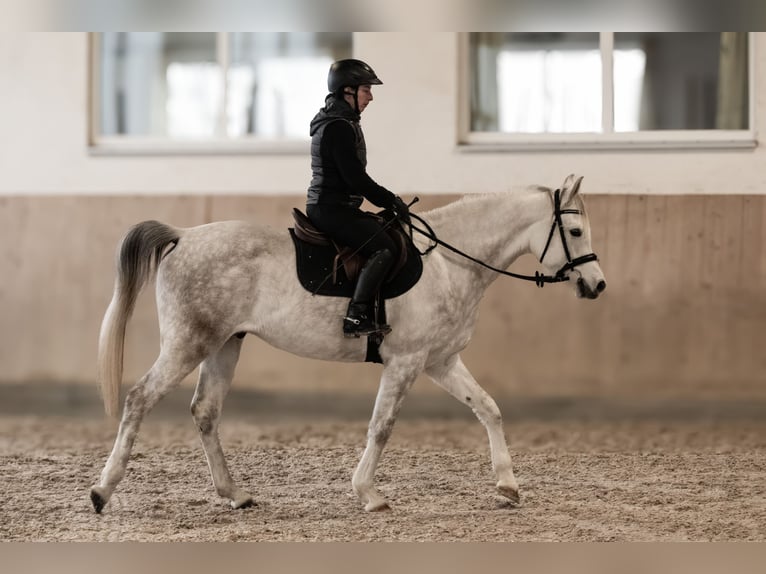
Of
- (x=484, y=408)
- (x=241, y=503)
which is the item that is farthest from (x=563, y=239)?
(x=241, y=503)

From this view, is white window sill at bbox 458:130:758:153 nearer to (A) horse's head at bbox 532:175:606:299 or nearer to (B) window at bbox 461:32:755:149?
(B) window at bbox 461:32:755:149

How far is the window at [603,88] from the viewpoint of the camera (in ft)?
28.1

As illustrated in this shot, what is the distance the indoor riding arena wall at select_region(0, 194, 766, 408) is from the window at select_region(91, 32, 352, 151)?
788mm

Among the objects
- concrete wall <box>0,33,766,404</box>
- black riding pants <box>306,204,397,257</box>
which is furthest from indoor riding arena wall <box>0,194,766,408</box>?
black riding pants <box>306,204,397,257</box>

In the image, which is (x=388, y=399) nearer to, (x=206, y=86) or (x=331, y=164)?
(x=331, y=164)

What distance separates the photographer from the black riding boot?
4703mm

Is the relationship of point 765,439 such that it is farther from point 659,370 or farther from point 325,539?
point 325,539

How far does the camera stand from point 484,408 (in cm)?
513

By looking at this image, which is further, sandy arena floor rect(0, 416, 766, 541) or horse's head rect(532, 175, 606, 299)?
horse's head rect(532, 175, 606, 299)

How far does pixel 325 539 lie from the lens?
435 centimetres

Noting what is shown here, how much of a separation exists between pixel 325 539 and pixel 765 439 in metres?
4.81

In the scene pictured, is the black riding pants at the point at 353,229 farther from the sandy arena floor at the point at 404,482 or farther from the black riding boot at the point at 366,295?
the sandy arena floor at the point at 404,482

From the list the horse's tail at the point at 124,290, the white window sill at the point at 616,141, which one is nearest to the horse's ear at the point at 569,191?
the horse's tail at the point at 124,290

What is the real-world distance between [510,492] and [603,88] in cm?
483
